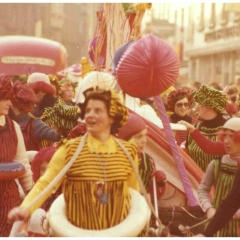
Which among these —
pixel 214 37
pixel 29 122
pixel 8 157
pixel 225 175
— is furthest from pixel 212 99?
pixel 214 37

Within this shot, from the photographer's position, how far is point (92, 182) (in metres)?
2.58

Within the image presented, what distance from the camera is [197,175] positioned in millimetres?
3320

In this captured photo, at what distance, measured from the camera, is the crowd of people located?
2.59 meters

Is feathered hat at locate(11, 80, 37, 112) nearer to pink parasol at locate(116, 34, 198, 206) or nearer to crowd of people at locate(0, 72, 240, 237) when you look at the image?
crowd of people at locate(0, 72, 240, 237)

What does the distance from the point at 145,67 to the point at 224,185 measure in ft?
2.10

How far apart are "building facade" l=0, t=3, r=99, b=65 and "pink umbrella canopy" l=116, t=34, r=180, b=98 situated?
44cm

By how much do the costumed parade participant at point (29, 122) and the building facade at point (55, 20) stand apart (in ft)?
1.20

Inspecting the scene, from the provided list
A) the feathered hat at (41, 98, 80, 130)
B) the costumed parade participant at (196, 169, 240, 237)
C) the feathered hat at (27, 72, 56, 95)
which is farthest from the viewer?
the feathered hat at (27, 72, 56, 95)

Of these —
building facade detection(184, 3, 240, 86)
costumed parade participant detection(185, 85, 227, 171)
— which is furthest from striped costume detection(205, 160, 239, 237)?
building facade detection(184, 3, 240, 86)

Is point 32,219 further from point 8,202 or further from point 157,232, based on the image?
point 157,232

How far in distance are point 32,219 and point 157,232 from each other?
1.75 ft

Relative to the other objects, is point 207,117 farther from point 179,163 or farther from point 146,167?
point 146,167

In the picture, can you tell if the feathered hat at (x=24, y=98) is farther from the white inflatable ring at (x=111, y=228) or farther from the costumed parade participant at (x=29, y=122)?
the white inflatable ring at (x=111, y=228)

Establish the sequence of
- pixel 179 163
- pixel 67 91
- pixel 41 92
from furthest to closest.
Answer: pixel 67 91 < pixel 41 92 < pixel 179 163
